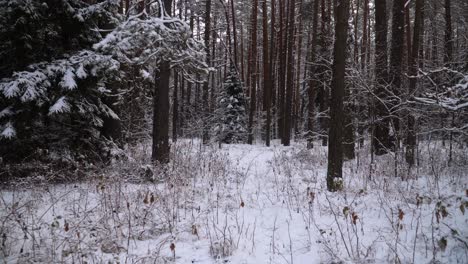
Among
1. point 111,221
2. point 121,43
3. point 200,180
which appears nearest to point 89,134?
point 121,43

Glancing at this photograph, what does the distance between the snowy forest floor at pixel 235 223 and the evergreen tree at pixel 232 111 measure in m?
13.3

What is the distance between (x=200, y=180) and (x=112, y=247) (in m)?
3.59

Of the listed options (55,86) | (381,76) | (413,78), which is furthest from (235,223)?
(413,78)

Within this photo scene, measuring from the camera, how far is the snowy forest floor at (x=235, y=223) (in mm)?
3807

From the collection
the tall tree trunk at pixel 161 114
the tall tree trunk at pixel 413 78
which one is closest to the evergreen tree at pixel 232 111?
the tall tree trunk at pixel 413 78

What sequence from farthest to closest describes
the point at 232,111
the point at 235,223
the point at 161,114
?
the point at 232,111
the point at 161,114
the point at 235,223

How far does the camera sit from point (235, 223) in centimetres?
499

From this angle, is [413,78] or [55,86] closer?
[55,86]

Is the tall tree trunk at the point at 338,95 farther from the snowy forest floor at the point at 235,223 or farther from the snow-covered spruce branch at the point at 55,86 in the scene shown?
the snow-covered spruce branch at the point at 55,86

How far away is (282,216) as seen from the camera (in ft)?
17.3

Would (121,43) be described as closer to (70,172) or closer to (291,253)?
(70,172)

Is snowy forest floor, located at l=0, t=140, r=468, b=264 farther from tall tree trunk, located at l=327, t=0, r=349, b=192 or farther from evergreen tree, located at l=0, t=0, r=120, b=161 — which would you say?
evergreen tree, located at l=0, t=0, r=120, b=161

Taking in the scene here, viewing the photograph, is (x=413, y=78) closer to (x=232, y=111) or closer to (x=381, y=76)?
(x=381, y=76)

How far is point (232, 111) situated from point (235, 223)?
1656 cm
